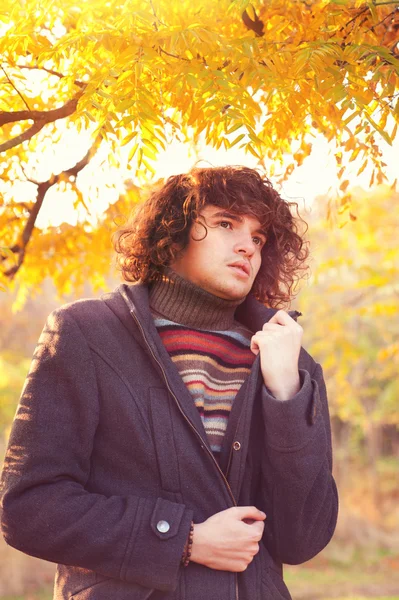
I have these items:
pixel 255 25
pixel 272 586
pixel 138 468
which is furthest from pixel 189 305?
pixel 255 25

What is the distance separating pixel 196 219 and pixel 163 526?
0.95 m

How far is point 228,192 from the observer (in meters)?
2.23

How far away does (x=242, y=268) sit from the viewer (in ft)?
7.03

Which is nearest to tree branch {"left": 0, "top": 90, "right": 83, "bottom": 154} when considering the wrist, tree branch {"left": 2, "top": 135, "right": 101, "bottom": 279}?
tree branch {"left": 2, "top": 135, "right": 101, "bottom": 279}

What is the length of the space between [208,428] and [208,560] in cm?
35

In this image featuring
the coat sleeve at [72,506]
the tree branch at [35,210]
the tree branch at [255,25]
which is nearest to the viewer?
the coat sleeve at [72,506]

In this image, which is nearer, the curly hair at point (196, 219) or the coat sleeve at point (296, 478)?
the coat sleeve at point (296, 478)

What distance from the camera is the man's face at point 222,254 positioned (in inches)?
83.7

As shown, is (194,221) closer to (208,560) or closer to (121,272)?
(121,272)

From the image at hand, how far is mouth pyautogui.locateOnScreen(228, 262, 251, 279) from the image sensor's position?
2.13 metres

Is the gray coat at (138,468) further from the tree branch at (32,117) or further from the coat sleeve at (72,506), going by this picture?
the tree branch at (32,117)

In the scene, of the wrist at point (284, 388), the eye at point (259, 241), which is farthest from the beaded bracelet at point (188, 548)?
the eye at point (259, 241)

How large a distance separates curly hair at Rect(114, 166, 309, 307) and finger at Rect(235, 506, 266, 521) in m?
0.76

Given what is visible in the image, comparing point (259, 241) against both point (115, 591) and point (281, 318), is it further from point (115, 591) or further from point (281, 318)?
point (115, 591)
